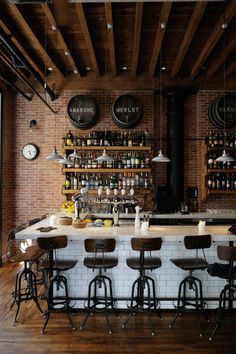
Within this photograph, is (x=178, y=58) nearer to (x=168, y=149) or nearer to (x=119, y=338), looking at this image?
(x=168, y=149)

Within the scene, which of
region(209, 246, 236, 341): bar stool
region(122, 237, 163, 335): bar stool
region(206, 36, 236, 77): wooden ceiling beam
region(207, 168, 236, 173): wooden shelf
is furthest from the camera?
region(207, 168, 236, 173): wooden shelf

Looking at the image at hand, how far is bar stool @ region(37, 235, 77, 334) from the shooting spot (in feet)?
13.5

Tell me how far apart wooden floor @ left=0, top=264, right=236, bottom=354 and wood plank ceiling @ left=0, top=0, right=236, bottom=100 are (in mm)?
3758

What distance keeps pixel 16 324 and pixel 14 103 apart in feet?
17.6

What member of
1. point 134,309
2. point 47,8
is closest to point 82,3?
point 47,8

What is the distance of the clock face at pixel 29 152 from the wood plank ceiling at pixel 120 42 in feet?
4.23

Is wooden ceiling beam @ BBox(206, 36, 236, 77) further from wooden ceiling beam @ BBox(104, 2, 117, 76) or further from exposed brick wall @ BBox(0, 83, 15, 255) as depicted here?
exposed brick wall @ BBox(0, 83, 15, 255)

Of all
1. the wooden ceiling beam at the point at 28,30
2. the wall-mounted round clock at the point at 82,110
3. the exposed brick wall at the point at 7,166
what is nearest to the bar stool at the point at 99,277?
the wooden ceiling beam at the point at 28,30

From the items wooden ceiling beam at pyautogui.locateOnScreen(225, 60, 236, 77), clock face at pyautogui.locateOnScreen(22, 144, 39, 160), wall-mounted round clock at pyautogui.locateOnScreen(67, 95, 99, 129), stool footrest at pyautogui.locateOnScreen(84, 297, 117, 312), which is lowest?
stool footrest at pyautogui.locateOnScreen(84, 297, 117, 312)

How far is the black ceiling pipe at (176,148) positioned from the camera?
7.61 metres

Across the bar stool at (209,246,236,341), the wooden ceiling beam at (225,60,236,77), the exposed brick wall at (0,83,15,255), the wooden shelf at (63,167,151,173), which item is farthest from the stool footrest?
the wooden ceiling beam at (225,60,236,77)

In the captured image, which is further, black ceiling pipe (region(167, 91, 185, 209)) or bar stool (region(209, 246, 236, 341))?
black ceiling pipe (region(167, 91, 185, 209))

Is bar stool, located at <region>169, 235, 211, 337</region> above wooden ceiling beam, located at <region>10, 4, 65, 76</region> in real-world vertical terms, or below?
below

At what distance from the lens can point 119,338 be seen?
3.87 meters
